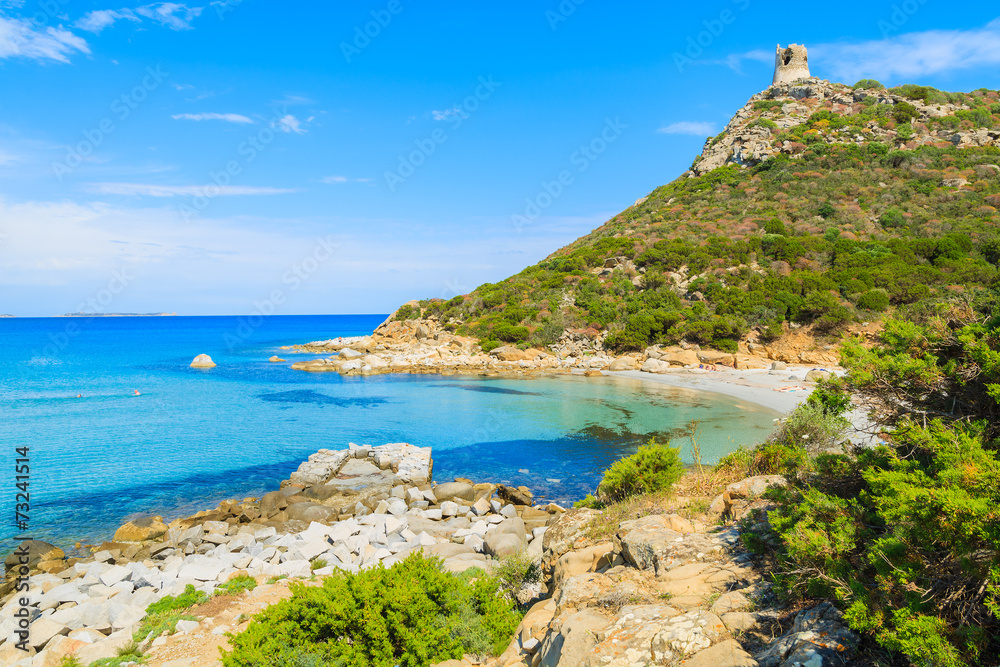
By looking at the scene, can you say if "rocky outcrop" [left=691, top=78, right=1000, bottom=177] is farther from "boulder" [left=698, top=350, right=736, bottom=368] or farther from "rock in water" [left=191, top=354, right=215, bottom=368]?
"rock in water" [left=191, top=354, right=215, bottom=368]

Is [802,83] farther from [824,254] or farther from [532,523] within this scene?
[532,523]

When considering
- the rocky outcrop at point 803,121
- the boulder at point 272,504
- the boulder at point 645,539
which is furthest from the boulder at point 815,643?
the rocky outcrop at point 803,121

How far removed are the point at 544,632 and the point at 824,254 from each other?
4066 centimetres

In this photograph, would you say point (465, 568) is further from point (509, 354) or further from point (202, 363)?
point (202, 363)

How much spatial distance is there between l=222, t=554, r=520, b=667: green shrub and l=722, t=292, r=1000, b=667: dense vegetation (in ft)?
10.1

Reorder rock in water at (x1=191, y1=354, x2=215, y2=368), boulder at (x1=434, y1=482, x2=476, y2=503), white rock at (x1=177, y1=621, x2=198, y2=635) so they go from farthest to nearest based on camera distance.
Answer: rock in water at (x1=191, y1=354, x2=215, y2=368)
boulder at (x1=434, y1=482, x2=476, y2=503)
white rock at (x1=177, y1=621, x2=198, y2=635)

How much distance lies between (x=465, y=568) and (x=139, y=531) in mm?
7764

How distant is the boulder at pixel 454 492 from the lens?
43.3 feet

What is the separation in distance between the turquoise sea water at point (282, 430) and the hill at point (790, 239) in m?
9.28

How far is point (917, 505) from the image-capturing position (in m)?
3.09

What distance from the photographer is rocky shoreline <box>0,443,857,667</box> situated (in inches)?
151

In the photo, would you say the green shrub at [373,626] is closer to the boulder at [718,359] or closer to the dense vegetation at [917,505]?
the dense vegetation at [917,505]

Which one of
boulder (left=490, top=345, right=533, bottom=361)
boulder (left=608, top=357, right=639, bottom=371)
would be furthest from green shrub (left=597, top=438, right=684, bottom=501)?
boulder (left=490, top=345, right=533, bottom=361)

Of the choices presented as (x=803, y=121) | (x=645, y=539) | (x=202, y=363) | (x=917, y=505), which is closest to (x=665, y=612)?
(x=645, y=539)
